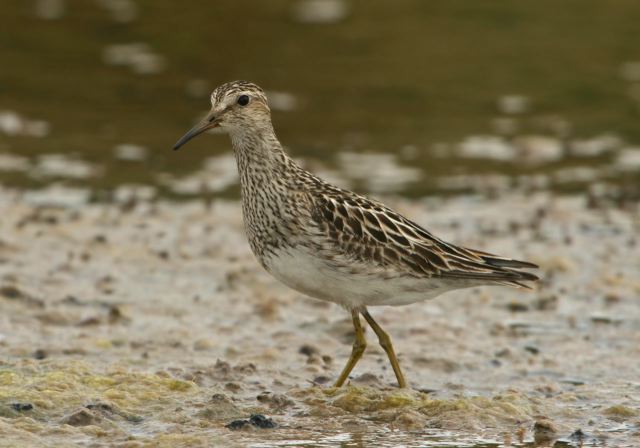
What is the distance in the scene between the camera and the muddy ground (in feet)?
29.3

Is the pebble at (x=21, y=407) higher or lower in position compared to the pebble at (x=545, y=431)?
lower

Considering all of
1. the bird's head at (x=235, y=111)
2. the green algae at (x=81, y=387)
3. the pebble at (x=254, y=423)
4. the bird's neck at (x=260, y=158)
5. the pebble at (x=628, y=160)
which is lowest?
the pebble at (x=254, y=423)

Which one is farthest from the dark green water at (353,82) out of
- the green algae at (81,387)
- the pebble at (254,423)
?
the pebble at (254,423)

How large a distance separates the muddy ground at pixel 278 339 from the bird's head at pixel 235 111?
1.90 metres

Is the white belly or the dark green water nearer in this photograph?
the white belly

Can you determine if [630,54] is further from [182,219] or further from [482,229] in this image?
[182,219]

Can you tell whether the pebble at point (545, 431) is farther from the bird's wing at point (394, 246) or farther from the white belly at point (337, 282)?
the white belly at point (337, 282)

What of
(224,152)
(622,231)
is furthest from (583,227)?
(224,152)

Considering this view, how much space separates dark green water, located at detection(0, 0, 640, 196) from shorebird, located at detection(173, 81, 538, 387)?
22.1 feet

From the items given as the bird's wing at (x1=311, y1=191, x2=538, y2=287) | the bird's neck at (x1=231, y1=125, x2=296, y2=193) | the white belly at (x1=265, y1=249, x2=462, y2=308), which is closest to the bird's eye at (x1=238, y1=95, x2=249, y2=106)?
the bird's neck at (x1=231, y1=125, x2=296, y2=193)

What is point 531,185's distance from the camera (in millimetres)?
17281

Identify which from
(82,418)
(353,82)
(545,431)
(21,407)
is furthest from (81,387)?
(353,82)

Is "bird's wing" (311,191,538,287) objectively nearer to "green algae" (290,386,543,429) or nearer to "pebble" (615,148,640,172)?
"green algae" (290,386,543,429)

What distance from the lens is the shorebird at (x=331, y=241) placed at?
931cm
